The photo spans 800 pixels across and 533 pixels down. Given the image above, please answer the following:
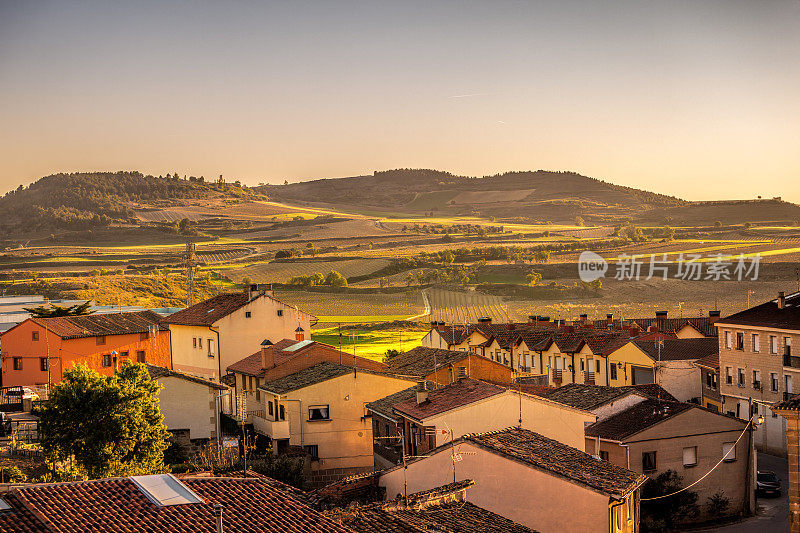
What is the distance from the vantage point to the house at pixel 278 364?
34.5 meters

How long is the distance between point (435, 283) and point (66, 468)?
101286mm

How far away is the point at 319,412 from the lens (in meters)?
31.4

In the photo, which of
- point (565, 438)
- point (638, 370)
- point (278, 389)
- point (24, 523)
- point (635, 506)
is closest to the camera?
point (24, 523)

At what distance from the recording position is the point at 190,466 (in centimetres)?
2752

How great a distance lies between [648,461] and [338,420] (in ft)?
32.3

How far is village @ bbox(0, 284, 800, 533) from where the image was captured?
13512mm

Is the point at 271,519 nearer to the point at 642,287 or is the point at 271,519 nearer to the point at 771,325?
the point at 771,325

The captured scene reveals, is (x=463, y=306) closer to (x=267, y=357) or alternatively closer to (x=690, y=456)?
(x=267, y=357)

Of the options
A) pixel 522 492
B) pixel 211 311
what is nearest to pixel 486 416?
pixel 522 492

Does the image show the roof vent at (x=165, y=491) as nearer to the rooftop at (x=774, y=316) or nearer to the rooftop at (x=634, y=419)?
the rooftop at (x=634, y=419)

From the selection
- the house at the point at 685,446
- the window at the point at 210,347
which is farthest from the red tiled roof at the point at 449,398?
the window at the point at 210,347

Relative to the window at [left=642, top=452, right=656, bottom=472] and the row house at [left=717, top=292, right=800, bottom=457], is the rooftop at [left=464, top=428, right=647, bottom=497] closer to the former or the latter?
the window at [left=642, top=452, right=656, bottom=472]

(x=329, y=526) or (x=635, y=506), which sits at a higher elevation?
(x=329, y=526)

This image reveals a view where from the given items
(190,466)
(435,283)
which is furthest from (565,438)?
(435,283)
